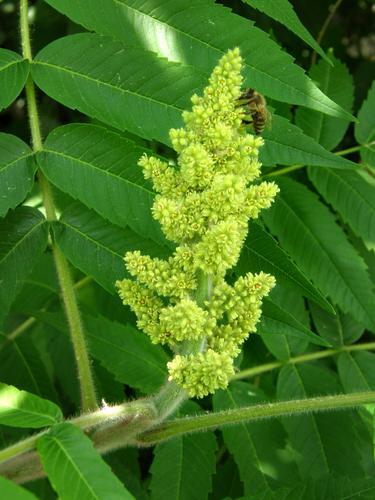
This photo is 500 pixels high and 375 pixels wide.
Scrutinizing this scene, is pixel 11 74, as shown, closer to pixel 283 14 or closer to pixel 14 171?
pixel 14 171

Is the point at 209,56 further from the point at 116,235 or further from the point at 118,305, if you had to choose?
the point at 118,305

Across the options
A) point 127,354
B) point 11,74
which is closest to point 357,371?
point 127,354

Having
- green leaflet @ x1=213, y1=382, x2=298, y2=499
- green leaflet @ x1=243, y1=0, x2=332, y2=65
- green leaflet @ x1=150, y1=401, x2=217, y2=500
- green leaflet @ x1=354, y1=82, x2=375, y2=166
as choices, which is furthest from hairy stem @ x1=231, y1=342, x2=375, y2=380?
green leaflet @ x1=243, y1=0, x2=332, y2=65

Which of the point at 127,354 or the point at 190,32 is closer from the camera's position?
the point at 190,32

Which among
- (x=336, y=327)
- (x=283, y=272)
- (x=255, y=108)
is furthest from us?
(x=336, y=327)

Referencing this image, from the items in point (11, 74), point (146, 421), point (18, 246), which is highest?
point (11, 74)

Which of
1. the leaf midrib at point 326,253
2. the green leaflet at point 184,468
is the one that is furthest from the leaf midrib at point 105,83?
the green leaflet at point 184,468
